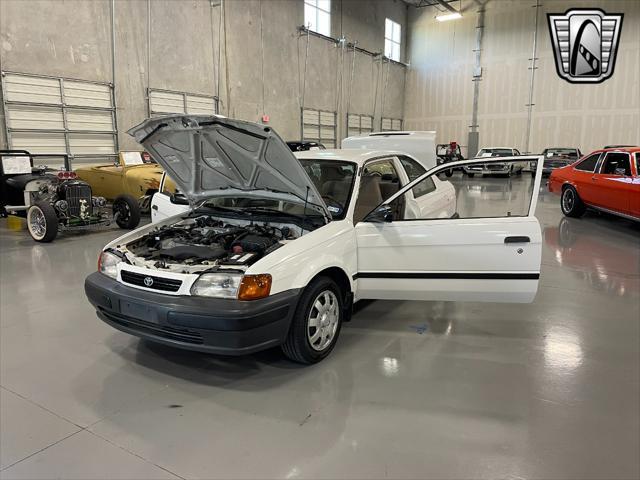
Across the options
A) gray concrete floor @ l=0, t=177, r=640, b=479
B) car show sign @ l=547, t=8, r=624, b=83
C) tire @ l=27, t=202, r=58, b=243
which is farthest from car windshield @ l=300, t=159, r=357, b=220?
car show sign @ l=547, t=8, r=624, b=83

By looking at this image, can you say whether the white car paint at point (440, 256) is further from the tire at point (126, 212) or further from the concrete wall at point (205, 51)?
the concrete wall at point (205, 51)

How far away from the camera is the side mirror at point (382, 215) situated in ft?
9.65

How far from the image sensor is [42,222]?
6.37 meters

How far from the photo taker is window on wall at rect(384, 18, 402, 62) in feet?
72.3

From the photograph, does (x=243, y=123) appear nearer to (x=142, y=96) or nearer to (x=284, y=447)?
(x=284, y=447)

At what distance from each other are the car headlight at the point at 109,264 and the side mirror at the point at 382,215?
1627mm

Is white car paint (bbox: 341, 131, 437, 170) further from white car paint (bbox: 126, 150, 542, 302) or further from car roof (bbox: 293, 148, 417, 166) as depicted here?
white car paint (bbox: 126, 150, 542, 302)

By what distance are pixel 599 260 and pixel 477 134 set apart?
18129 millimetres

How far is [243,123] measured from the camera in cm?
249

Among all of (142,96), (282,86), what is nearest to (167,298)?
(142,96)

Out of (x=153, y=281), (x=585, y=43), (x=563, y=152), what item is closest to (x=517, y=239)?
(x=153, y=281)

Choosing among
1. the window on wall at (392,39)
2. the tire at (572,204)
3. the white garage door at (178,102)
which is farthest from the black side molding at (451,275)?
the window on wall at (392,39)

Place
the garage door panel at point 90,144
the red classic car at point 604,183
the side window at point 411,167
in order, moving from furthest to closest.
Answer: the garage door panel at point 90,144 < the red classic car at point 604,183 < the side window at point 411,167

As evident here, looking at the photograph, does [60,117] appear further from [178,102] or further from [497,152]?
[497,152]
